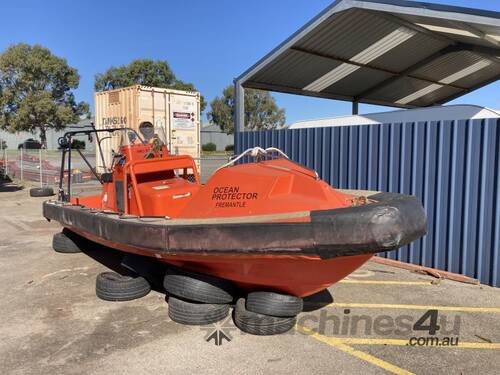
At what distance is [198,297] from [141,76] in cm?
4506

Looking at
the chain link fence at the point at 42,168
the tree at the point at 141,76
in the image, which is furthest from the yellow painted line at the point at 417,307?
the tree at the point at 141,76

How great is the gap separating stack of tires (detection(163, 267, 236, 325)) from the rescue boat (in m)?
0.09

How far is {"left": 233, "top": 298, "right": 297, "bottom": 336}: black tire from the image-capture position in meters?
3.90

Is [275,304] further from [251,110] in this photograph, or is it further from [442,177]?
[251,110]

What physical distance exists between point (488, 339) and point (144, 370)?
10.1 ft

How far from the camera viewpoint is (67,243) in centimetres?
694

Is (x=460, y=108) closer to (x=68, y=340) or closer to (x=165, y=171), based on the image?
(x=165, y=171)

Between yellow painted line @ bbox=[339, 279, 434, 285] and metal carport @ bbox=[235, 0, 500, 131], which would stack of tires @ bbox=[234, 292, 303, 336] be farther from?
metal carport @ bbox=[235, 0, 500, 131]

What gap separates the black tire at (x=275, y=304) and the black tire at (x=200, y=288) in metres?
0.32

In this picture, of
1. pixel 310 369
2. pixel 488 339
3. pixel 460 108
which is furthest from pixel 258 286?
pixel 460 108

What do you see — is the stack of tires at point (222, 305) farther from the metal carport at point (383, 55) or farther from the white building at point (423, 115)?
the white building at point (423, 115)

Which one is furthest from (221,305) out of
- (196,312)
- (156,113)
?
(156,113)

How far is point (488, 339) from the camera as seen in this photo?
12.8 feet

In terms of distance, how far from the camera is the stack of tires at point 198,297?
4.09 meters
